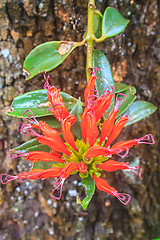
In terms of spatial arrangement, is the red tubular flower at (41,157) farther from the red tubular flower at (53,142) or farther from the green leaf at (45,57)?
the green leaf at (45,57)

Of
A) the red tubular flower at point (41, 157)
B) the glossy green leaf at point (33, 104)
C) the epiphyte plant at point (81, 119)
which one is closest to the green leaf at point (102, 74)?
the epiphyte plant at point (81, 119)

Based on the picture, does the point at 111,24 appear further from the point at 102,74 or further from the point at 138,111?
the point at 138,111

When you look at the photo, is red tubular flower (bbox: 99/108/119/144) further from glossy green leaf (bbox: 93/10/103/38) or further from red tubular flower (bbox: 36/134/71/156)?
glossy green leaf (bbox: 93/10/103/38)

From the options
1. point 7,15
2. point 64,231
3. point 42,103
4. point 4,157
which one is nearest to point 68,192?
→ point 64,231

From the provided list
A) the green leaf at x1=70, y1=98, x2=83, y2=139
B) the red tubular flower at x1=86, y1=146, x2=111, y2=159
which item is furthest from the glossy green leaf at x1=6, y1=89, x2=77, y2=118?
the red tubular flower at x1=86, y1=146, x2=111, y2=159

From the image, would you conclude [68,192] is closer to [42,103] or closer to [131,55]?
[42,103]
